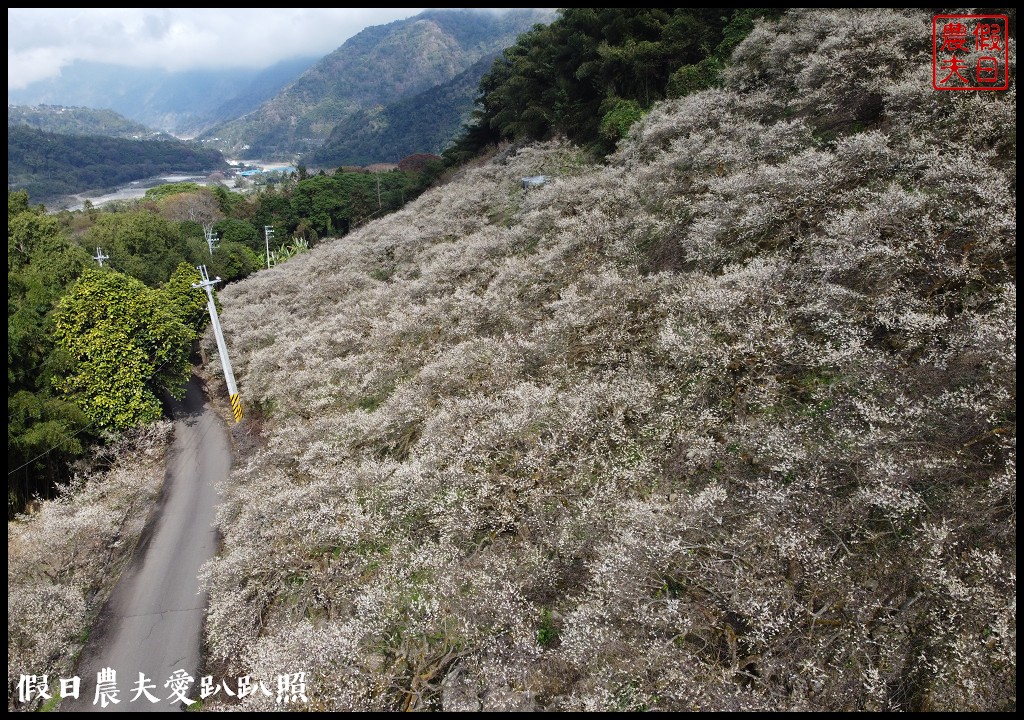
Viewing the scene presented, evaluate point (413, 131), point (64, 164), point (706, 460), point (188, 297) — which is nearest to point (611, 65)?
point (706, 460)

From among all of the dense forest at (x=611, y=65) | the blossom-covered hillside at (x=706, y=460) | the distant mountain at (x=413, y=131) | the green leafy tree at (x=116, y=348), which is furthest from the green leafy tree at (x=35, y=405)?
the distant mountain at (x=413, y=131)

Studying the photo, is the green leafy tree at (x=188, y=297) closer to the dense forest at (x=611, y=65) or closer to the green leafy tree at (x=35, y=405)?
the green leafy tree at (x=35, y=405)

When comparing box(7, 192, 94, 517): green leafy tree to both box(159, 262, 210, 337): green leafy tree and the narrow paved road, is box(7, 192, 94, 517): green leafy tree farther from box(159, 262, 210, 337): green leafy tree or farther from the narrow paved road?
box(159, 262, 210, 337): green leafy tree

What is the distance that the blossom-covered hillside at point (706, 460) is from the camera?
6914 mm

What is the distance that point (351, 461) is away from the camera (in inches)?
574

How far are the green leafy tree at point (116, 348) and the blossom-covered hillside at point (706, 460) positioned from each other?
30.2 feet

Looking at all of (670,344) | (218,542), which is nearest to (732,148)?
(670,344)

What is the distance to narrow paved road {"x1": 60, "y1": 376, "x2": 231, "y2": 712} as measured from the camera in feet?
41.3

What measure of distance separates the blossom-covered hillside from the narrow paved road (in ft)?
4.20

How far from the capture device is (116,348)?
22.2 metres

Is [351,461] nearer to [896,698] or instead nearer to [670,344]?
[670,344]

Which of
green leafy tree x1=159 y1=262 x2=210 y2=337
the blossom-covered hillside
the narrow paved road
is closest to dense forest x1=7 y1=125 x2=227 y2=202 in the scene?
green leafy tree x1=159 y1=262 x2=210 y2=337

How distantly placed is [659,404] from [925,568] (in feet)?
17.4

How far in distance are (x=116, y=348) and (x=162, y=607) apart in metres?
13.2
